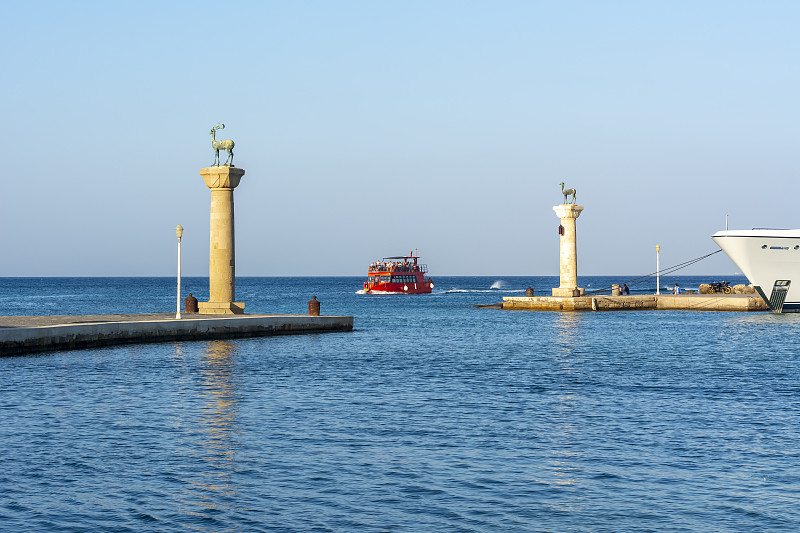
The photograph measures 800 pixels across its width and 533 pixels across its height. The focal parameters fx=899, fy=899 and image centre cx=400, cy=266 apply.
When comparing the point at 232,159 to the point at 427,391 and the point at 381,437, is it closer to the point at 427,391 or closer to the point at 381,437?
the point at 427,391

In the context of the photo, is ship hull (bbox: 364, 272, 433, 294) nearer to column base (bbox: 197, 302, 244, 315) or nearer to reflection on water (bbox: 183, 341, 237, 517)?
column base (bbox: 197, 302, 244, 315)

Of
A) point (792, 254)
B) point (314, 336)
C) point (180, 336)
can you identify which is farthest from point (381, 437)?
point (792, 254)

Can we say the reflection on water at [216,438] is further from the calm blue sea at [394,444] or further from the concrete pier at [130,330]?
the concrete pier at [130,330]

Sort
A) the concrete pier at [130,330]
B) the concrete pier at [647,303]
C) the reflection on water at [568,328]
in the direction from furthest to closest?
the concrete pier at [647,303]
the reflection on water at [568,328]
the concrete pier at [130,330]

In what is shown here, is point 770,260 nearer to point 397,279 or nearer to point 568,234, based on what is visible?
point 568,234

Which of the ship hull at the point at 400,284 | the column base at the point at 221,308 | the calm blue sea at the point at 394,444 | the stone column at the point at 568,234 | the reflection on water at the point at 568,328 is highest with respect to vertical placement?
the stone column at the point at 568,234

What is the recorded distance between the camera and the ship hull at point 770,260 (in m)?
60.5

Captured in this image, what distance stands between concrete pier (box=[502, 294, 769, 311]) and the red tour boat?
59914 millimetres

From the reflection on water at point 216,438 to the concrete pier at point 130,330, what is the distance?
5821 millimetres

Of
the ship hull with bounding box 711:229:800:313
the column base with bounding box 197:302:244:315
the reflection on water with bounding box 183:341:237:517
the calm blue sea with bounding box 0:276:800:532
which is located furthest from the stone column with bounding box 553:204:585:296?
the reflection on water with bounding box 183:341:237:517

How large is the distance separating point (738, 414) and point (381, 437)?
29.1 feet

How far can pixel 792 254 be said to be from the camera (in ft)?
199

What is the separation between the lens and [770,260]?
61.3m

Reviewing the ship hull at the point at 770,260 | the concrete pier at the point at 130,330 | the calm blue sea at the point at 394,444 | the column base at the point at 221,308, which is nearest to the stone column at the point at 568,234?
the ship hull at the point at 770,260
